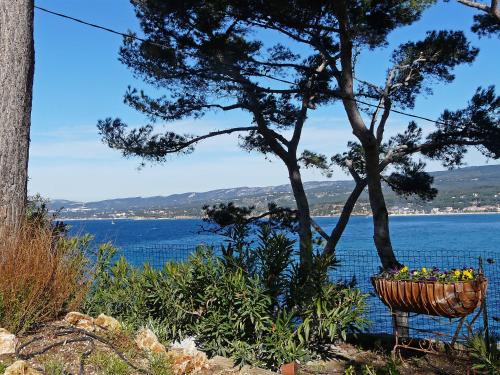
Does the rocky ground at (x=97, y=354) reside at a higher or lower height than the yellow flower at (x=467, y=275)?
lower

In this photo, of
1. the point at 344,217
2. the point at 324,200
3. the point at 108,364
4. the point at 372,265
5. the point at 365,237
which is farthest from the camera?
the point at 365,237

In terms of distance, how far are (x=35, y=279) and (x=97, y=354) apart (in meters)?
0.73

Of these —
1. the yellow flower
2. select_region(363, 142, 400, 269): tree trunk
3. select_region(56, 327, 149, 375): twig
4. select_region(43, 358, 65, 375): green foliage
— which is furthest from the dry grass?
select_region(363, 142, 400, 269): tree trunk

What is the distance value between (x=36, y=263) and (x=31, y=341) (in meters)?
0.54

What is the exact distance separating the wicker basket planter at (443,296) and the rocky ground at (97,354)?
1.78 ft

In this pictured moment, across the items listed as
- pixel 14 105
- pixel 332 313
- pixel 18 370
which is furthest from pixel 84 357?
pixel 14 105

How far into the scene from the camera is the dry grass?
126 inches

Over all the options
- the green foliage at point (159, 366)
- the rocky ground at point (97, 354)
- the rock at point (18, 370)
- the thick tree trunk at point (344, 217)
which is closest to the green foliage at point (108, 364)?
the rocky ground at point (97, 354)

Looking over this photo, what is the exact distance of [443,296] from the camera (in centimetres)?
370

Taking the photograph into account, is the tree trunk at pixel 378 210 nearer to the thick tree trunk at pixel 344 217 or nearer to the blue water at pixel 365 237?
the thick tree trunk at pixel 344 217

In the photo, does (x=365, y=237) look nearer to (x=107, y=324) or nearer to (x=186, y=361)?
(x=107, y=324)

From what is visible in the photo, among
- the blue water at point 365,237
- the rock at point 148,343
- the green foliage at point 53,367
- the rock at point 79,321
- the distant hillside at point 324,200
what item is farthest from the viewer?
the distant hillside at point 324,200

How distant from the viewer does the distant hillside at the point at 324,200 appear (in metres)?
14.6

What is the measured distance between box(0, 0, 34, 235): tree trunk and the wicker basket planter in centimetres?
277
